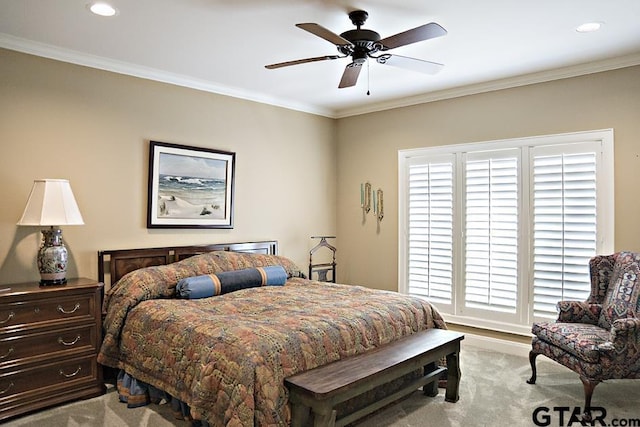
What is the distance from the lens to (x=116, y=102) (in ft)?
13.6

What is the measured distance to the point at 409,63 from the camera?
3.41 meters

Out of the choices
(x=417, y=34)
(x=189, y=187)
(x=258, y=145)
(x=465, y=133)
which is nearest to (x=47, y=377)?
(x=189, y=187)

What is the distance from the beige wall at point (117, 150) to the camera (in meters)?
3.60

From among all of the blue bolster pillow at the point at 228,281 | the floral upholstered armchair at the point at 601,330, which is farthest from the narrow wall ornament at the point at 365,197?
the floral upholstered armchair at the point at 601,330

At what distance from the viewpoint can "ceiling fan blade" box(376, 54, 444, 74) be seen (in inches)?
130

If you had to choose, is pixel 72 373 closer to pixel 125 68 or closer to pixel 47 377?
pixel 47 377

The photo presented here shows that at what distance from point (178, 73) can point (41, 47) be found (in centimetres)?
116

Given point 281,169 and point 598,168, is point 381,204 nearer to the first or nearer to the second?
point 281,169

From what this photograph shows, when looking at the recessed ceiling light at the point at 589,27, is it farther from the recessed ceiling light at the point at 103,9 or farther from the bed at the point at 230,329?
the recessed ceiling light at the point at 103,9

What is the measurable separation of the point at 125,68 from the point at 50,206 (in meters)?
1.49

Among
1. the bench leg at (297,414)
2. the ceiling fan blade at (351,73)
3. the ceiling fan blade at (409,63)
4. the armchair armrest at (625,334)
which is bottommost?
the bench leg at (297,414)

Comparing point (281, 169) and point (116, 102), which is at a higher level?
point (116, 102)

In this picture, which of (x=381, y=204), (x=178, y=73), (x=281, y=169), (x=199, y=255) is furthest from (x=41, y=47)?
(x=381, y=204)

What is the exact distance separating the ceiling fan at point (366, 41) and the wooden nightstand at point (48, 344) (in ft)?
7.89
